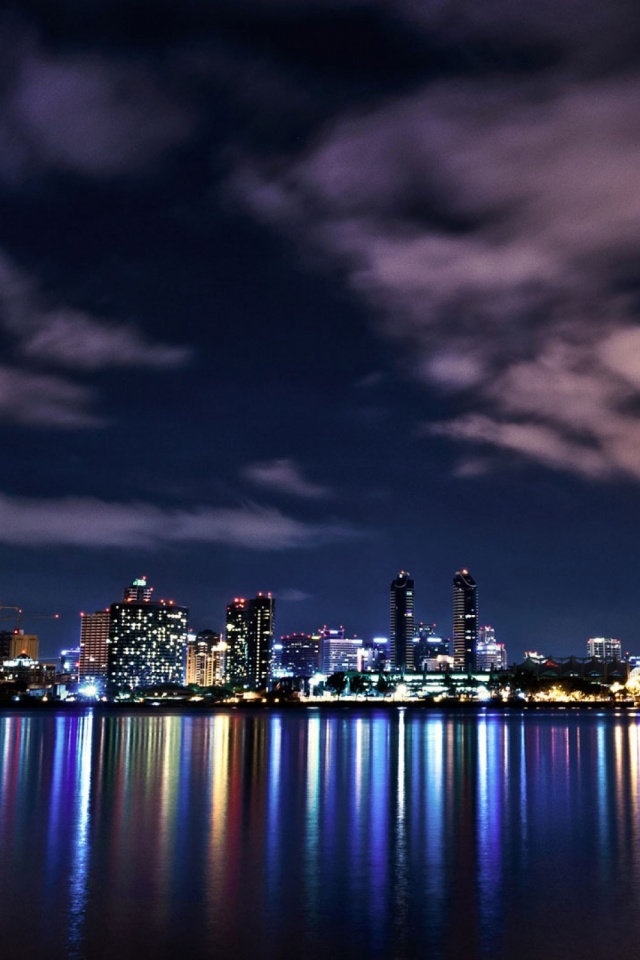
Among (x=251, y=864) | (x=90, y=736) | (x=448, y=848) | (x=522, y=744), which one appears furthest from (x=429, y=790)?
(x=90, y=736)

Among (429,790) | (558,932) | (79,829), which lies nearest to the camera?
(558,932)

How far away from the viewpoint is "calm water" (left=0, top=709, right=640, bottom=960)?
2012 cm

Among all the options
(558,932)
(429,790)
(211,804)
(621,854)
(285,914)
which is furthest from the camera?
(429,790)

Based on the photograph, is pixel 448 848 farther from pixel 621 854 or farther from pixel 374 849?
pixel 621 854

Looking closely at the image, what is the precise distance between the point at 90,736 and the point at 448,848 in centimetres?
7593

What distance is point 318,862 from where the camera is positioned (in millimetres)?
28375

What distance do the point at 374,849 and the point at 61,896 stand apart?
414 inches

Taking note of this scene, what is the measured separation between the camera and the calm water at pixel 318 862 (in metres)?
20.1

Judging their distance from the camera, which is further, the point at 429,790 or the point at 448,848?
the point at 429,790

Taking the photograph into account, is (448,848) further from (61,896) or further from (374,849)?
(61,896)

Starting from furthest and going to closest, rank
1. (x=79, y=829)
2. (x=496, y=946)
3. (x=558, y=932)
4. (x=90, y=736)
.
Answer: (x=90, y=736) < (x=79, y=829) < (x=558, y=932) < (x=496, y=946)

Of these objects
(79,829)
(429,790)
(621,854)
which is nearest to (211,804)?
(79,829)

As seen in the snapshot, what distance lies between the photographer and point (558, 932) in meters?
20.9

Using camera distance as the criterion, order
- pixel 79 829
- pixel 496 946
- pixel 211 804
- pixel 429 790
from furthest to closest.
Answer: pixel 429 790
pixel 211 804
pixel 79 829
pixel 496 946
